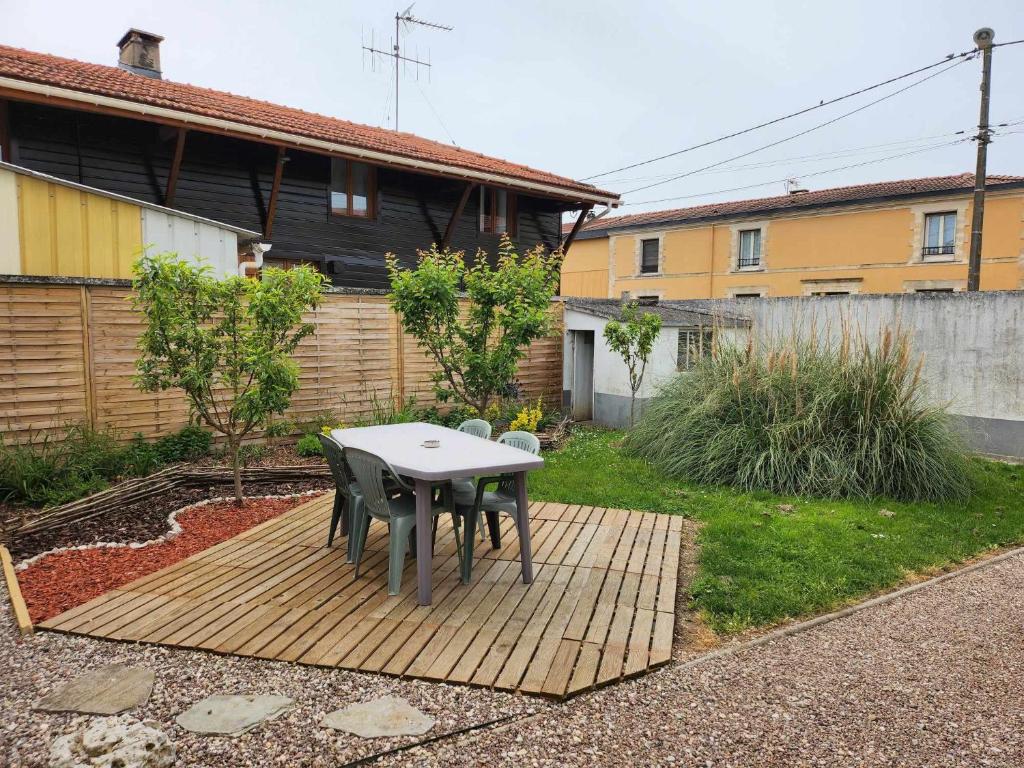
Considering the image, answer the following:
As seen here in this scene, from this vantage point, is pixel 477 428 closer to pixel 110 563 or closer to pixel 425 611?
pixel 425 611

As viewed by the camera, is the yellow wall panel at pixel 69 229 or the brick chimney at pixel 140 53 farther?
the brick chimney at pixel 140 53

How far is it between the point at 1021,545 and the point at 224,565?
5884 millimetres

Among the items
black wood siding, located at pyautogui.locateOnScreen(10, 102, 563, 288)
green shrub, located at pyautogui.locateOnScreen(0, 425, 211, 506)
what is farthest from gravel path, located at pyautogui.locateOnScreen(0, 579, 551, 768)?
black wood siding, located at pyautogui.locateOnScreen(10, 102, 563, 288)

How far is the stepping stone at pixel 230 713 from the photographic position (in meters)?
2.56

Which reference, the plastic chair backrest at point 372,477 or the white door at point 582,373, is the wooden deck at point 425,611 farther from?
the white door at point 582,373

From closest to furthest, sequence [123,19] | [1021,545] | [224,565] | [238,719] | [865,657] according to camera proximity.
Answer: [238,719] → [865,657] → [224,565] → [1021,545] → [123,19]

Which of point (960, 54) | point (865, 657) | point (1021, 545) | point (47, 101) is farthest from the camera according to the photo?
point (960, 54)

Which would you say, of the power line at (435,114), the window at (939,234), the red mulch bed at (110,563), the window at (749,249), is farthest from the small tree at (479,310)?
the window at (749,249)

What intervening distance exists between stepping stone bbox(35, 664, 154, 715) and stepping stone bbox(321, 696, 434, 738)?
86cm

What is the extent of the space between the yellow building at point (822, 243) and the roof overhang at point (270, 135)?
22.9 ft

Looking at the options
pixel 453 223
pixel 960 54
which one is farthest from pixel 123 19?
pixel 960 54

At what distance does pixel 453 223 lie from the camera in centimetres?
1266

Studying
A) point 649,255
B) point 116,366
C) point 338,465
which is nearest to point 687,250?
point 649,255

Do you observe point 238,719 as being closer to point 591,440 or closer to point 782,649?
point 782,649
